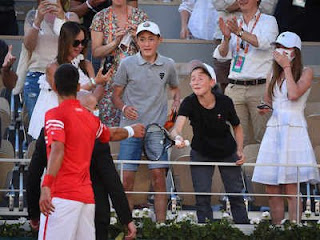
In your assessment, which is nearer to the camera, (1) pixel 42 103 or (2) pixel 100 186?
(2) pixel 100 186

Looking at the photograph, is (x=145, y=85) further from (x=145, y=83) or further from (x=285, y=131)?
(x=285, y=131)

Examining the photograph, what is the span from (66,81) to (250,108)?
3.83m

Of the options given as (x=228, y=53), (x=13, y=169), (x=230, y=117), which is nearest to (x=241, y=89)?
(x=228, y=53)

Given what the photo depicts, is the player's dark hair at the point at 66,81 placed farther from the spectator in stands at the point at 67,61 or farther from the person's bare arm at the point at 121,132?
the spectator in stands at the point at 67,61

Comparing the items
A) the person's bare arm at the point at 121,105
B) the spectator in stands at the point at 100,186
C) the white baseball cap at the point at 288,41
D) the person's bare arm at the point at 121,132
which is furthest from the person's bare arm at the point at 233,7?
the spectator in stands at the point at 100,186

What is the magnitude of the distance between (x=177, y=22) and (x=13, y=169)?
3.91 m

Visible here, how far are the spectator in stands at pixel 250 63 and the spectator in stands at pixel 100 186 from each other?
10.4 feet

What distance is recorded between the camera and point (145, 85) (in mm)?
10867

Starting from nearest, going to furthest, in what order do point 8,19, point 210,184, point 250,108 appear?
point 210,184 < point 250,108 < point 8,19

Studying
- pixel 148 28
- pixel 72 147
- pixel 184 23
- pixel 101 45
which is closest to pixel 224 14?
pixel 184 23

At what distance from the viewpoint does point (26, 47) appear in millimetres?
11547

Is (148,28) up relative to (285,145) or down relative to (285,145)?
up

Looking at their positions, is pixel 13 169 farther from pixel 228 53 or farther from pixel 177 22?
pixel 177 22

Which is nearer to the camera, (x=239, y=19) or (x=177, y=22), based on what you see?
(x=239, y=19)
